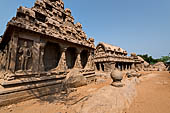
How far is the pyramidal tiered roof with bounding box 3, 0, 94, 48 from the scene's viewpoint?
5824 millimetres

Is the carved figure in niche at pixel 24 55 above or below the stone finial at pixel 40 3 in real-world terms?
below

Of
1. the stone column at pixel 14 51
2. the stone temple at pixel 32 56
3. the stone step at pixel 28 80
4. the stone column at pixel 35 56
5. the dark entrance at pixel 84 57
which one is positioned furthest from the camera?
the dark entrance at pixel 84 57

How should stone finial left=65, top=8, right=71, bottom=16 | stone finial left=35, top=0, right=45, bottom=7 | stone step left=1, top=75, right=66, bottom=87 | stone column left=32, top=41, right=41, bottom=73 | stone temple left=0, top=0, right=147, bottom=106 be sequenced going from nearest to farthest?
stone step left=1, top=75, right=66, bottom=87 → stone temple left=0, top=0, right=147, bottom=106 → stone column left=32, top=41, right=41, bottom=73 → stone finial left=35, top=0, right=45, bottom=7 → stone finial left=65, top=8, right=71, bottom=16

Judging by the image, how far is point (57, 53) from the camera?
29.7 ft

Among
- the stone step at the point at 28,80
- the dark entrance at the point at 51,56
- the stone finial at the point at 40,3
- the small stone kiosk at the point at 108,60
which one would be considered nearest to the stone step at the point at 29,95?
the stone step at the point at 28,80

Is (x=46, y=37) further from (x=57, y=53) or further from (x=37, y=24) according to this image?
(x=57, y=53)

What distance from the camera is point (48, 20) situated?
25.7ft

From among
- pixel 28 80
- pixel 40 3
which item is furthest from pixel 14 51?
pixel 40 3

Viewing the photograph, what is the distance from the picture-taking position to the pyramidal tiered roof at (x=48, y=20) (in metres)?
5.82

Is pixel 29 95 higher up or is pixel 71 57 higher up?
pixel 71 57

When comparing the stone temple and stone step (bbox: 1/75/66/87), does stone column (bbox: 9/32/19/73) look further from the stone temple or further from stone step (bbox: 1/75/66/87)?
stone step (bbox: 1/75/66/87)

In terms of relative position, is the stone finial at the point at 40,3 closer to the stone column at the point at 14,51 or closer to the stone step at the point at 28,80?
the stone column at the point at 14,51

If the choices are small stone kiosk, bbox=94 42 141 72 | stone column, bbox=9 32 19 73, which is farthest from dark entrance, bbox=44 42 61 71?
small stone kiosk, bbox=94 42 141 72

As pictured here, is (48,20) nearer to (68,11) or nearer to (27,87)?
(68,11)
